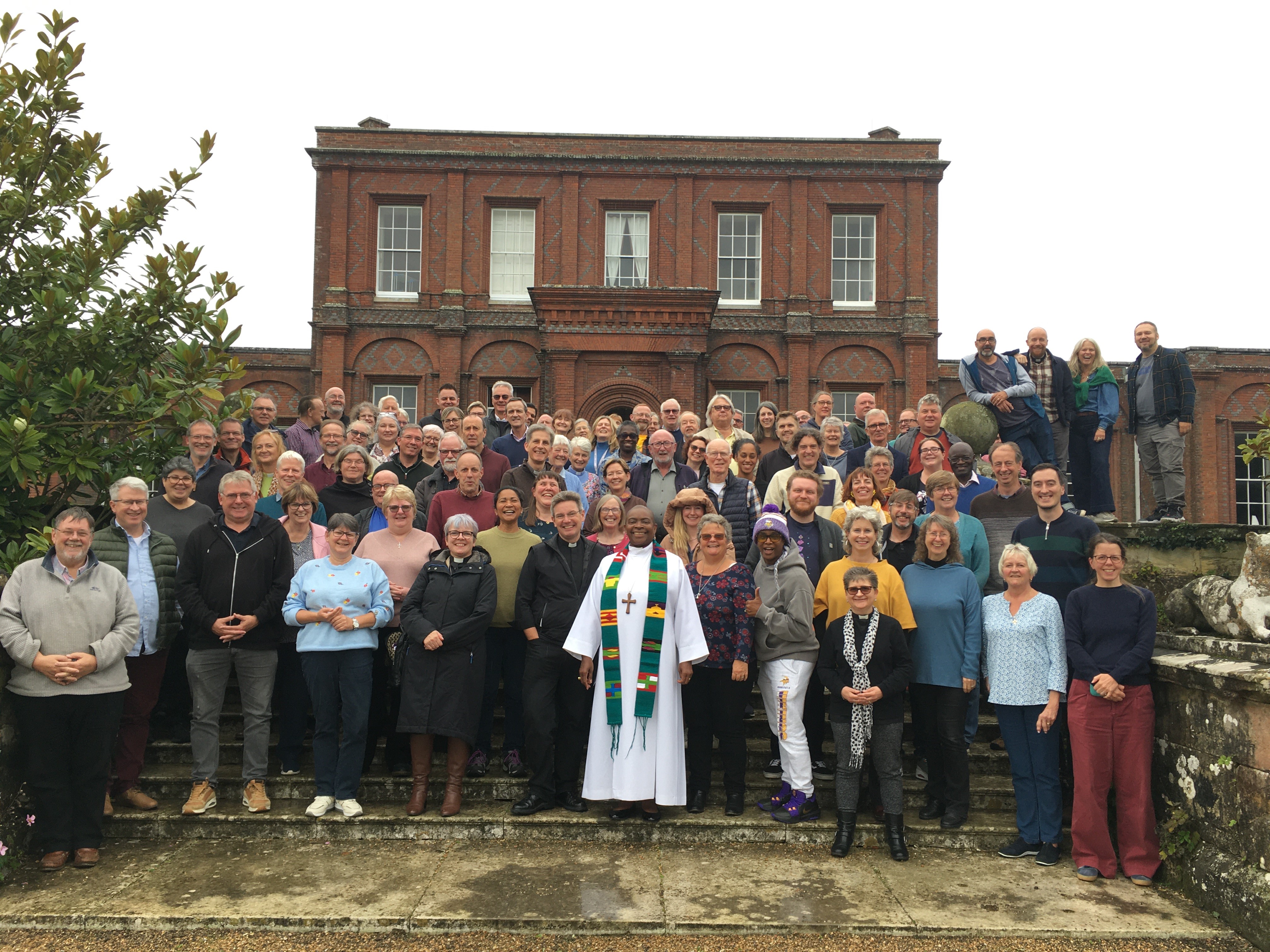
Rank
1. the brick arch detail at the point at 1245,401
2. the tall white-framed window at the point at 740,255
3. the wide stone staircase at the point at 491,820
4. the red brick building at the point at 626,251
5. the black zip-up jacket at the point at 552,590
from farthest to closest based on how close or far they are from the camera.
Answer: the brick arch detail at the point at 1245,401 < the tall white-framed window at the point at 740,255 < the red brick building at the point at 626,251 < the black zip-up jacket at the point at 552,590 < the wide stone staircase at the point at 491,820

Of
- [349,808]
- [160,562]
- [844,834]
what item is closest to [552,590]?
[349,808]

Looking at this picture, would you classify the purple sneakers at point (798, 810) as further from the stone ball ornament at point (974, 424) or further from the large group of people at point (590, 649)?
the stone ball ornament at point (974, 424)

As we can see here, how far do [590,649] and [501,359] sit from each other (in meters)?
16.5

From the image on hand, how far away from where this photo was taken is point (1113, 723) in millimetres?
5199

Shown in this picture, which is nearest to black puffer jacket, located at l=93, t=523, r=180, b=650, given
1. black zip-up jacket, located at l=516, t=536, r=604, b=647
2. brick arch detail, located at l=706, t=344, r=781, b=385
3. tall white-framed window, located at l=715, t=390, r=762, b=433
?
black zip-up jacket, located at l=516, t=536, r=604, b=647

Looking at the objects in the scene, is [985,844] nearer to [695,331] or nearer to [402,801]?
[402,801]

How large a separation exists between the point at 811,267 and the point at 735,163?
312 centimetres

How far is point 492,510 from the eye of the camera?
670 centimetres

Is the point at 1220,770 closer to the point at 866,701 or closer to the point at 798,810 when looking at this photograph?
the point at 866,701

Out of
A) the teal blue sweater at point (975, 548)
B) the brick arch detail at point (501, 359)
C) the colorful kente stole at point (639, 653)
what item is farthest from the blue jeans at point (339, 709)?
the brick arch detail at point (501, 359)

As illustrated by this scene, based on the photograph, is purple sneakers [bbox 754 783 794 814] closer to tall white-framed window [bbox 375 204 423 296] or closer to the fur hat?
the fur hat

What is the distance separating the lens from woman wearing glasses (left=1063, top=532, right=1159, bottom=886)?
16.8 feet

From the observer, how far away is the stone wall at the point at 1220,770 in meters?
4.53

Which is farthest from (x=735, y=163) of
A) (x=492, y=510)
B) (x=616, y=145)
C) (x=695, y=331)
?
(x=492, y=510)
